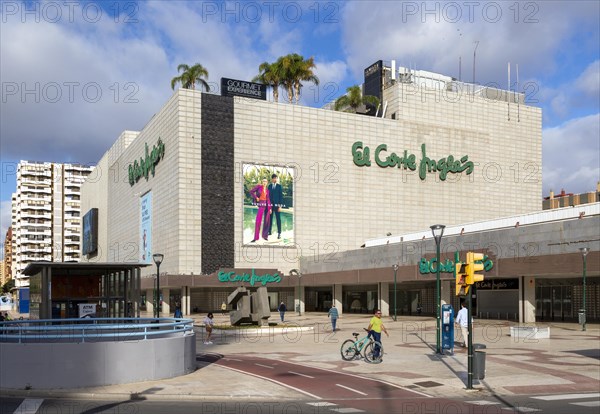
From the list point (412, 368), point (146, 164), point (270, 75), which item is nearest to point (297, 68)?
point (270, 75)

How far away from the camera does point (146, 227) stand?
89.4m

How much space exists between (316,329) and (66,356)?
2984cm

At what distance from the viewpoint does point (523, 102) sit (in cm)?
10094

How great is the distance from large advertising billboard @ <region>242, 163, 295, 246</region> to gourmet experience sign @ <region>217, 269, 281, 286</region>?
12.0 feet

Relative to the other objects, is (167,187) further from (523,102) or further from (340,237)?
(523,102)

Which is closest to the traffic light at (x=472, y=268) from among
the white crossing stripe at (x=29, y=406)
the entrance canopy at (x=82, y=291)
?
the white crossing stripe at (x=29, y=406)

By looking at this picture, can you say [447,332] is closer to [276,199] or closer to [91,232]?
[276,199]

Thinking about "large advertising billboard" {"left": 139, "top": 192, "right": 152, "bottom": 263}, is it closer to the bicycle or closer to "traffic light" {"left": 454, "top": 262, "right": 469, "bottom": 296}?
the bicycle

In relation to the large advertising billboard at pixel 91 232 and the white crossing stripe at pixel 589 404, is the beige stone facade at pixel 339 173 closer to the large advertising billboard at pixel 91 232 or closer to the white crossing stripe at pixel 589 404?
the large advertising billboard at pixel 91 232

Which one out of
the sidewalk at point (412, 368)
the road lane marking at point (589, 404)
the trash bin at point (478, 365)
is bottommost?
the sidewalk at point (412, 368)

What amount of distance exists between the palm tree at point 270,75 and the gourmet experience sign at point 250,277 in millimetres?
26956

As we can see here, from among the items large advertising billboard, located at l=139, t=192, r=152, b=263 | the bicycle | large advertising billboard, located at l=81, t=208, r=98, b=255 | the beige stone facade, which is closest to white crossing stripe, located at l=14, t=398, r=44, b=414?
the bicycle

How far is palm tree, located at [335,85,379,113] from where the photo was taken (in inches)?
3543

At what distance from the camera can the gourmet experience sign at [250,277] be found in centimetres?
7625
